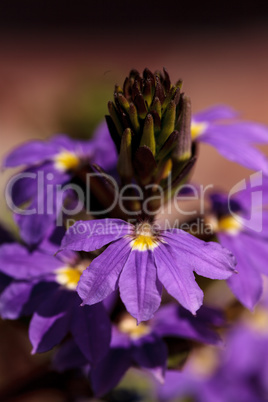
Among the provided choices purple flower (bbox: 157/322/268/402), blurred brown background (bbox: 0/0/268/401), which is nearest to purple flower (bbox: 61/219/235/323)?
purple flower (bbox: 157/322/268/402)

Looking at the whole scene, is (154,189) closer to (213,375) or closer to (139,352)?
(139,352)

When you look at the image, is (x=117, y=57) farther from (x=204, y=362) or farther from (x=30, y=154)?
(x=30, y=154)

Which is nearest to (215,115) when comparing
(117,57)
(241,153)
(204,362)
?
(241,153)

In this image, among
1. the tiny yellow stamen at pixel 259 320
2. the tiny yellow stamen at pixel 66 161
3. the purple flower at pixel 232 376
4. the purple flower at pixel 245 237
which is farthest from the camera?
the tiny yellow stamen at pixel 259 320

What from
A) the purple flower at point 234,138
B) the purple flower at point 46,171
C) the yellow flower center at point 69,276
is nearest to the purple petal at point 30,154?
the purple flower at point 46,171

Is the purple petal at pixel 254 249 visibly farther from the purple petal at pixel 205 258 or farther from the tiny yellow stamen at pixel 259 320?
the tiny yellow stamen at pixel 259 320

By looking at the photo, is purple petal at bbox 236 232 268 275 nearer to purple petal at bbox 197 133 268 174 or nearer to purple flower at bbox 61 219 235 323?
purple petal at bbox 197 133 268 174

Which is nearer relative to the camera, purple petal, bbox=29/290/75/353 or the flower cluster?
the flower cluster
